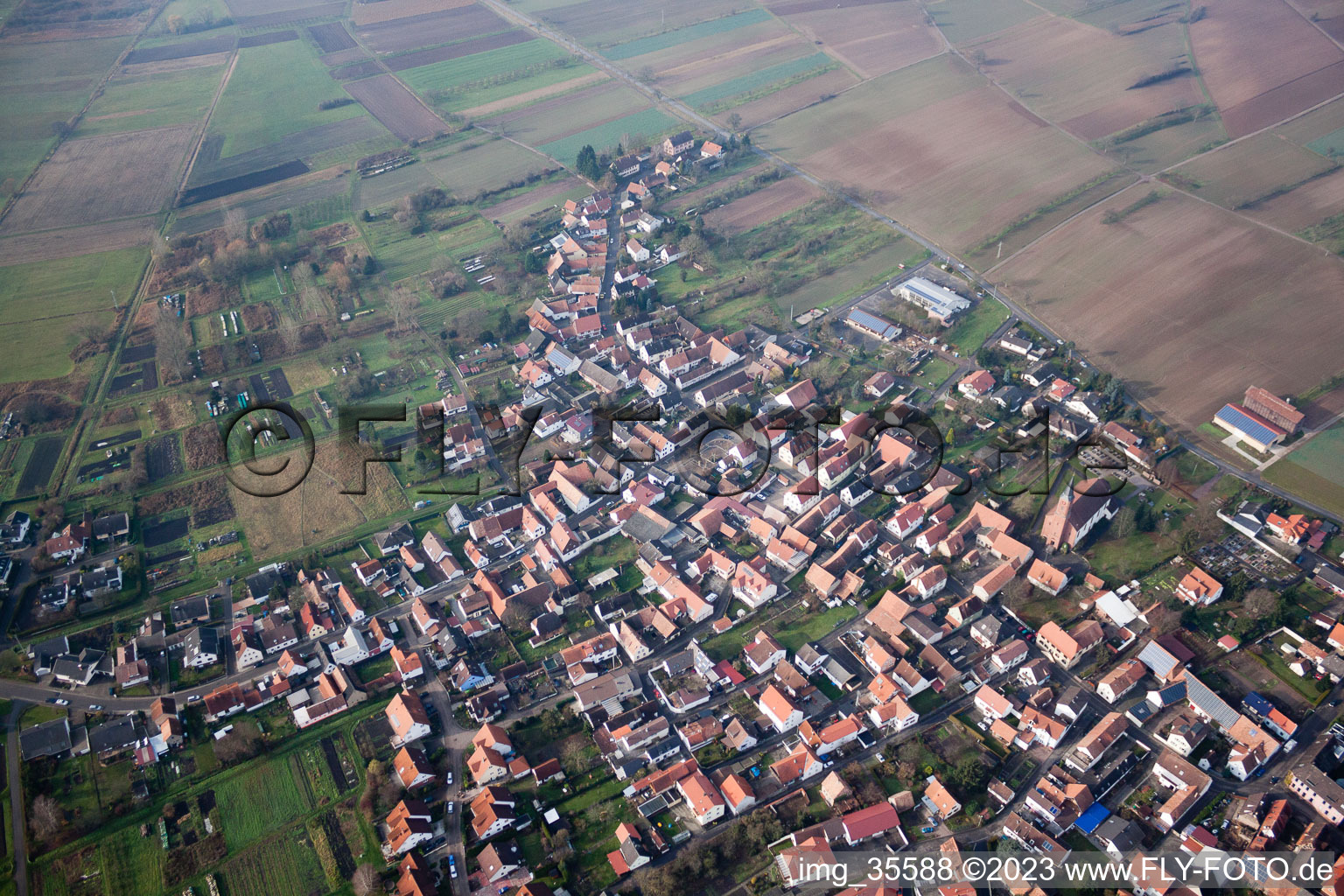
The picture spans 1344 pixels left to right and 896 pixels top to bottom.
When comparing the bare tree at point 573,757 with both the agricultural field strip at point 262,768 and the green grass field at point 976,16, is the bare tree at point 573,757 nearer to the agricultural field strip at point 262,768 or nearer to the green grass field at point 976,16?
the agricultural field strip at point 262,768

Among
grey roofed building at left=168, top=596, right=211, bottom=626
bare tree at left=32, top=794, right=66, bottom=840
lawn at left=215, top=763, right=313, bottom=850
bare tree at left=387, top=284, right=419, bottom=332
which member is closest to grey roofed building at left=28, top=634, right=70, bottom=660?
grey roofed building at left=168, top=596, right=211, bottom=626

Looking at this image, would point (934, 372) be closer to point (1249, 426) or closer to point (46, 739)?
point (1249, 426)

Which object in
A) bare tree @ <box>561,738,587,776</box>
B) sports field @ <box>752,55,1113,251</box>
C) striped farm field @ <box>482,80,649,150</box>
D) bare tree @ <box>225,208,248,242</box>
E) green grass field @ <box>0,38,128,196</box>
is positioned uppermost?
green grass field @ <box>0,38,128,196</box>

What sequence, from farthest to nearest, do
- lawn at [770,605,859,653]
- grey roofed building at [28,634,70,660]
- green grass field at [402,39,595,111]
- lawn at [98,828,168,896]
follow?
green grass field at [402,39,595,111] < grey roofed building at [28,634,70,660] < lawn at [770,605,859,653] < lawn at [98,828,168,896]

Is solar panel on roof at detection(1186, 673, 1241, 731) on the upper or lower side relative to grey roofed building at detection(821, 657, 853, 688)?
upper

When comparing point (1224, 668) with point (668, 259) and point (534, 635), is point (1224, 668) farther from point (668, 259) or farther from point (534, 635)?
point (668, 259)

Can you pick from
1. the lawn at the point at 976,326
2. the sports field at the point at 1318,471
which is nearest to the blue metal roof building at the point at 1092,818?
the sports field at the point at 1318,471

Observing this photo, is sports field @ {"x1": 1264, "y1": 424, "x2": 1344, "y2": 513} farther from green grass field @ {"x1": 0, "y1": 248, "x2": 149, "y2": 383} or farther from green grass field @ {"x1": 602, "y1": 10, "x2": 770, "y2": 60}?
green grass field @ {"x1": 602, "y1": 10, "x2": 770, "y2": 60}

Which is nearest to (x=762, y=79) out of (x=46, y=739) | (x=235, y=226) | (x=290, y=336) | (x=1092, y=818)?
(x=235, y=226)
